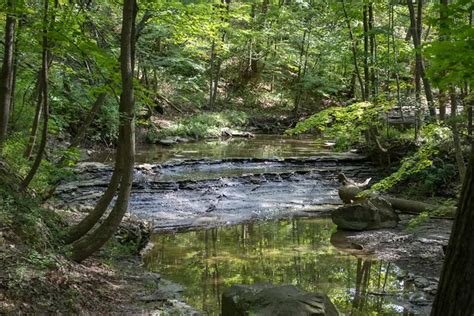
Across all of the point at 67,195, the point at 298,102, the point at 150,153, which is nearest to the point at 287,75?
the point at 298,102

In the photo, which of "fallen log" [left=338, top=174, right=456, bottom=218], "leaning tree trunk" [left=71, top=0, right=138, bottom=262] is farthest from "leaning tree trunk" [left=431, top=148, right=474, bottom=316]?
"fallen log" [left=338, top=174, right=456, bottom=218]

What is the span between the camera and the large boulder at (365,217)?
10.7 meters

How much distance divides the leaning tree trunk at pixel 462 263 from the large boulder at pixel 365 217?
24.7 ft

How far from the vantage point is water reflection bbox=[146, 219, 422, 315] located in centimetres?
685

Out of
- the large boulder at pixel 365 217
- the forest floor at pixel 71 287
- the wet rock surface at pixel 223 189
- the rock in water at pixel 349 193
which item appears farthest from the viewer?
the rock in water at pixel 349 193

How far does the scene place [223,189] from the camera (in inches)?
551

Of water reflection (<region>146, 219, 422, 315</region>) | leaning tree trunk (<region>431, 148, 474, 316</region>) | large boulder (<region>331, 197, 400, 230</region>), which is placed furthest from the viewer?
large boulder (<region>331, 197, 400, 230</region>)

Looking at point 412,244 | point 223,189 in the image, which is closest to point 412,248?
point 412,244

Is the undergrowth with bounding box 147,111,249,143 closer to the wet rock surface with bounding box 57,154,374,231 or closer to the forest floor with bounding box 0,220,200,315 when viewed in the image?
the wet rock surface with bounding box 57,154,374,231

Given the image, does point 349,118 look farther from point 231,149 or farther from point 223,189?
point 231,149

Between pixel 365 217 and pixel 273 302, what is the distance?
601 centimetres

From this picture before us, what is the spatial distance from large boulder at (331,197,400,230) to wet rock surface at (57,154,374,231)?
166cm

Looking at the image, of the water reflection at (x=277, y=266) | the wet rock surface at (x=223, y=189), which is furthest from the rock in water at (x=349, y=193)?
the water reflection at (x=277, y=266)

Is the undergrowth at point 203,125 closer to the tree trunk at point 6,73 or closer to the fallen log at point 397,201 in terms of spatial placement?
the fallen log at point 397,201
